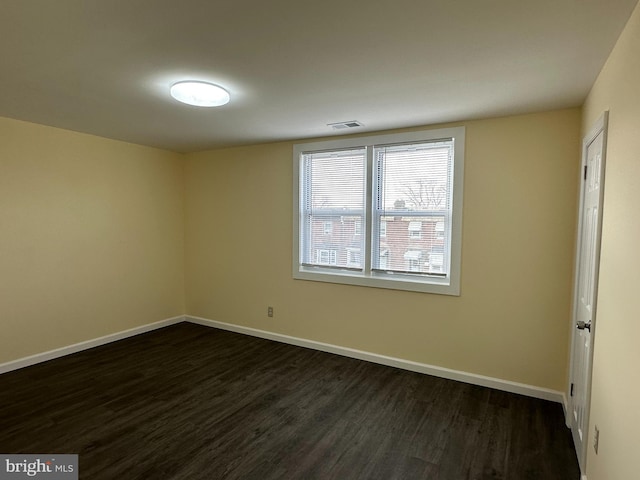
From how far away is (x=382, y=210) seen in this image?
3.75m

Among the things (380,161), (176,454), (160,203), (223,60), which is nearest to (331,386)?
(176,454)

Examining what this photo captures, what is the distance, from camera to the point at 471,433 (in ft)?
8.42

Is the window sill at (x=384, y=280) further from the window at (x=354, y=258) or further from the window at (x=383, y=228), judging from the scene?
the window at (x=383, y=228)

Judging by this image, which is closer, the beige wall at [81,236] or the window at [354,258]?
the beige wall at [81,236]

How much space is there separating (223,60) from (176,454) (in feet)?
8.03

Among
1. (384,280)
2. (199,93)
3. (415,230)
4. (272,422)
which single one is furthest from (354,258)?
(199,93)

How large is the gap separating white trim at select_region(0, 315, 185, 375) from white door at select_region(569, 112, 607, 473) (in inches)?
183

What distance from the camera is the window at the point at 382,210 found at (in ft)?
11.2

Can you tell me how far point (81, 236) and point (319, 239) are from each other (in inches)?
105

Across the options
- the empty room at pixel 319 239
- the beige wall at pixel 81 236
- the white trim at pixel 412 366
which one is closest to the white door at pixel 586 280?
the empty room at pixel 319 239

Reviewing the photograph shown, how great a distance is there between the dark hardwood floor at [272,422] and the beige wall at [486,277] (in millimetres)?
348

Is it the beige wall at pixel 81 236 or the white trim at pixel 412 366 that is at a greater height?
the beige wall at pixel 81 236

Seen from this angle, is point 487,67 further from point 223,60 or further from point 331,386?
point 331,386

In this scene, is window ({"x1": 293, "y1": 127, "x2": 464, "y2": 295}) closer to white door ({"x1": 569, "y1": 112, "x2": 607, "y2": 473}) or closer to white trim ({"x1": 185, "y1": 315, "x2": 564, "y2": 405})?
white trim ({"x1": 185, "y1": 315, "x2": 564, "y2": 405})
